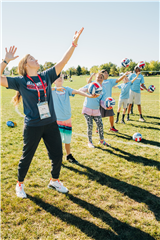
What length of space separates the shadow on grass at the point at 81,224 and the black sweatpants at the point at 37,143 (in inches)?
25.2

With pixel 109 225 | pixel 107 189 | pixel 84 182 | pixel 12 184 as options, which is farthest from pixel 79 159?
pixel 109 225

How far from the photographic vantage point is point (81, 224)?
278 cm

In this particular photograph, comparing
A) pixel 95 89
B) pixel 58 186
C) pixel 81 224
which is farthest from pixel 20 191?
pixel 95 89

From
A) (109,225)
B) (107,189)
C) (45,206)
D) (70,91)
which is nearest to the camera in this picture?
(109,225)

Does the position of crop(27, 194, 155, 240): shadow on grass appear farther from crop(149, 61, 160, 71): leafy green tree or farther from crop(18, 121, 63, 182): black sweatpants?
crop(149, 61, 160, 71): leafy green tree

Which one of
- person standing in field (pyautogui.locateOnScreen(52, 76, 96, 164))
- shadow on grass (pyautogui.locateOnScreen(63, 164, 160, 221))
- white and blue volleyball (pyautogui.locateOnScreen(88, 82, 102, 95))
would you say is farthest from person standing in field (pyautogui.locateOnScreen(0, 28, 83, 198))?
shadow on grass (pyautogui.locateOnScreen(63, 164, 160, 221))

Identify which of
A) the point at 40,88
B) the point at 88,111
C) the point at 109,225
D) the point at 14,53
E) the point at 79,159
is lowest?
the point at 109,225

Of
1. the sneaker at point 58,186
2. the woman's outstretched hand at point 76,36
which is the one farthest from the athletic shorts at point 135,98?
the sneaker at point 58,186

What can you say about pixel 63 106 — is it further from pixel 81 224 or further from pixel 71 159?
pixel 81 224

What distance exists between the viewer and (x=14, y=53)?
9.42ft

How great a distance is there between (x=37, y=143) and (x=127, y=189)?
2013 mm

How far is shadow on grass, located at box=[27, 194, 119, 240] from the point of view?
2565 mm

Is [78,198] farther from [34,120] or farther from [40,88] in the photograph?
[40,88]

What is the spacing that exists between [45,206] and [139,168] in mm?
2432
